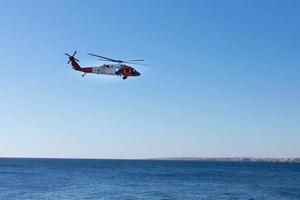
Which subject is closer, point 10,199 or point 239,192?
point 10,199

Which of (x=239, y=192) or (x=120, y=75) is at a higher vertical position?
(x=120, y=75)

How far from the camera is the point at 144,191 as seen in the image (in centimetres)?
9306

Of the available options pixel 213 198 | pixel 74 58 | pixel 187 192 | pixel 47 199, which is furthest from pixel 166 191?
pixel 74 58

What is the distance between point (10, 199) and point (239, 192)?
46977mm

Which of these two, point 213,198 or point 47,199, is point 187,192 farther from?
point 47,199

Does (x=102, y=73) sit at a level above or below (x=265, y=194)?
above

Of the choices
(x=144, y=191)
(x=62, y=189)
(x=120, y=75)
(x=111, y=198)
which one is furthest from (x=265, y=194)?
(x=120, y=75)

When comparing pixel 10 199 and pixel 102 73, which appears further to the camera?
pixel 10 199

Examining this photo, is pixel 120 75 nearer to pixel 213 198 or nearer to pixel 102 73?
pixel 102 73

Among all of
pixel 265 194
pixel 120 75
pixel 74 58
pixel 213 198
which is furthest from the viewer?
pixel 265 194

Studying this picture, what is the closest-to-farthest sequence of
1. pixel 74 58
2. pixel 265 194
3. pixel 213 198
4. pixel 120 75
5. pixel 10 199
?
1. pixel 120 75
2. pixel 74 58
3. pixel 10 199
4. pixel 213 198
5. pixel 265 194

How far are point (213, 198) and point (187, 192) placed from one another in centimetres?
1003

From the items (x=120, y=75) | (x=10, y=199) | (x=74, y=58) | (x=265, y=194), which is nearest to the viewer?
(x=120, y=75)

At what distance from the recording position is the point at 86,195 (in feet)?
276
